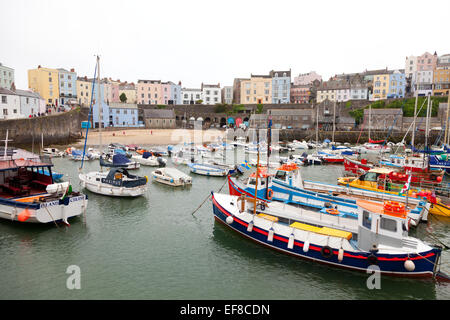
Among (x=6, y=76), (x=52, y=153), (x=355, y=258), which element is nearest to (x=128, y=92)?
(x=6, y=76)

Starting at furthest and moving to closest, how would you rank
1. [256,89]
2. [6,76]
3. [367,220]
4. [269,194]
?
[256,89], [6,76], [269,194], [367,220]

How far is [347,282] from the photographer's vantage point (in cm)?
1320

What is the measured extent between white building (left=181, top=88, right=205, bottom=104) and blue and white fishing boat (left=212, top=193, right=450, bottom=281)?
309 feet

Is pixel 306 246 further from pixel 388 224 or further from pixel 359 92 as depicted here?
pixel 359 92

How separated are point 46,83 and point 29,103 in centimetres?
2588

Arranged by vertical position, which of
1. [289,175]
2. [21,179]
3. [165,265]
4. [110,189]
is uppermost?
[289,175]

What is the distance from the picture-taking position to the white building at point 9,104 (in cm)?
5259

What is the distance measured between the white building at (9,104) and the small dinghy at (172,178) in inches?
1522

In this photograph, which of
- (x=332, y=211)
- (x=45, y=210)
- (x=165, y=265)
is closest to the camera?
(x=165, y=265)

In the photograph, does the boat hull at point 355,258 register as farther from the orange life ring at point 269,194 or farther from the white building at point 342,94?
the white building at point 342,94

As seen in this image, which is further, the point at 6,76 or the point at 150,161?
the point at 6,76

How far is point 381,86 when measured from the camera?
313 feet

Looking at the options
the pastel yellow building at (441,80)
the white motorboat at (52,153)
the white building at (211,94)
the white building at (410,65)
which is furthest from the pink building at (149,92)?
the white building at (410,65)
